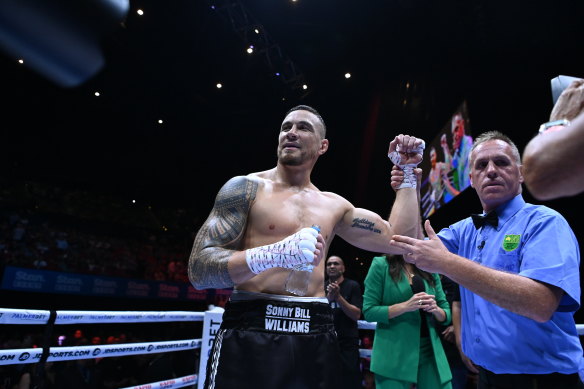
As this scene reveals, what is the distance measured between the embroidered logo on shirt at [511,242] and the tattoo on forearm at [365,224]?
0.68 meters

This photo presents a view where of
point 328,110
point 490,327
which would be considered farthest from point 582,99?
point 328,110

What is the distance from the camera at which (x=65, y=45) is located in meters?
6.35

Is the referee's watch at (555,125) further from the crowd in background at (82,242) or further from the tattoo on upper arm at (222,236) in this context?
the crowd in background at (82,242)

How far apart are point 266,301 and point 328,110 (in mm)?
8783

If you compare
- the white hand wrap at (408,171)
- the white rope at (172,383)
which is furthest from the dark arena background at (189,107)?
the white hand wrap at (408,171)

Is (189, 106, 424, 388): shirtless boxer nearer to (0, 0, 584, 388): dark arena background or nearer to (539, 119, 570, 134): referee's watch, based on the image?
(539, 119, 570, 134): referee's watch

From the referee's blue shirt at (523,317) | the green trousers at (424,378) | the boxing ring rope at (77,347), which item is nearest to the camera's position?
the referee's blue shirt at (523,317)

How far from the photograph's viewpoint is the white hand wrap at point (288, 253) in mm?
1457

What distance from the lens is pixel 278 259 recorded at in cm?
149

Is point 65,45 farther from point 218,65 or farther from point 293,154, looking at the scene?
point 293,154

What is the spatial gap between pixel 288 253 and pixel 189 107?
9.76 metres

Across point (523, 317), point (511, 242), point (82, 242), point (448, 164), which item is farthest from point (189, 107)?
point (523, 317)

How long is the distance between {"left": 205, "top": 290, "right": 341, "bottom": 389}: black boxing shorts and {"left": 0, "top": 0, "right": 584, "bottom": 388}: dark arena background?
3.59 m

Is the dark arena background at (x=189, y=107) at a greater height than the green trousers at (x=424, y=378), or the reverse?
the dark arena background at (x=189, y=107)
